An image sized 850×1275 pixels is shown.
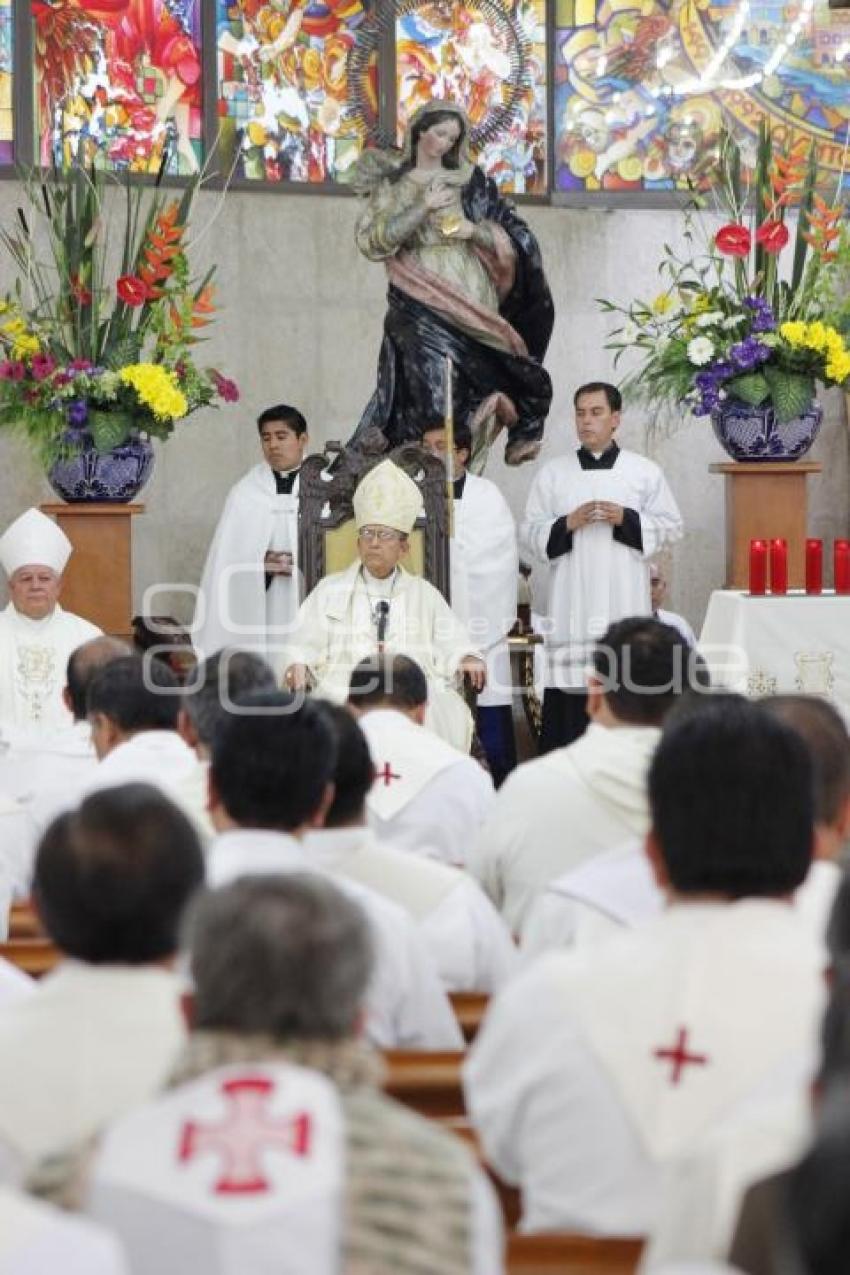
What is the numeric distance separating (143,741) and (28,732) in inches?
131

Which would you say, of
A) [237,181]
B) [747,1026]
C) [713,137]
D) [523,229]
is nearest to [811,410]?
[523,229]

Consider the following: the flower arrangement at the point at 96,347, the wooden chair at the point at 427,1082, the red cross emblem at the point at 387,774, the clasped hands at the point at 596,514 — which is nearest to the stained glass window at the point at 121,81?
the flower arrangement at the point at 96,347

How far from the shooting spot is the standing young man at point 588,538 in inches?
384

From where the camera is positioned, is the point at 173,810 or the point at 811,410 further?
the point at 811,410

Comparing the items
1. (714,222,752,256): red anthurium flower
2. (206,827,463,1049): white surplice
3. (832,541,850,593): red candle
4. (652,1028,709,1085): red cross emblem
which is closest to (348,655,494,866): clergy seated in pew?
(206,827,463,1049): white surplice

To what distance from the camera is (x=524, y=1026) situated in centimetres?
271

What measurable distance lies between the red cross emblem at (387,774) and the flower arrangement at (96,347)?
419cm

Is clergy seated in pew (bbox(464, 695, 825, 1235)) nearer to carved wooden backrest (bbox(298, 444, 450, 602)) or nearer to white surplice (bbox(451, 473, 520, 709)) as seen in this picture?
carved wooden backrest (bbox(298, 444, 450, 602))

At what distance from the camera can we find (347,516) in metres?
9.22

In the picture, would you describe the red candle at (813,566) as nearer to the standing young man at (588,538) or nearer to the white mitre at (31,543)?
the standing young man at (588,538)

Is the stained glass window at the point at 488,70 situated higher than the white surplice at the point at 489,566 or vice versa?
the stained glass window at the point at 488,70

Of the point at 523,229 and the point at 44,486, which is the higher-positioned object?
the point at 523,229

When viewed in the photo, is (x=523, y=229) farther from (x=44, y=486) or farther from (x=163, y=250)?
(x=44, y=486)

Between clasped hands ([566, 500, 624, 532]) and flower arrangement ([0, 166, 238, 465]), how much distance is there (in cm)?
161
